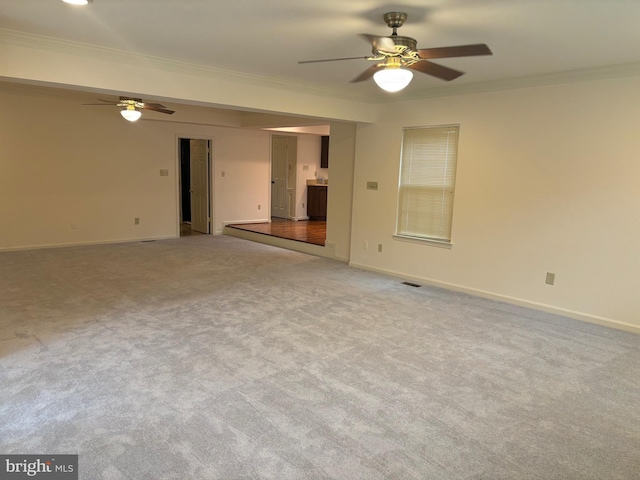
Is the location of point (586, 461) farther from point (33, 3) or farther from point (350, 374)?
point (33, 3)

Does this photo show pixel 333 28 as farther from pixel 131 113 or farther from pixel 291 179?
pixel 291 179

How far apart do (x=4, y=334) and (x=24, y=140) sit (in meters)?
4.54

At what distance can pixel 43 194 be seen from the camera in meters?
7.13

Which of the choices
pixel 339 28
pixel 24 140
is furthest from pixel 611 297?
pixel 24 140

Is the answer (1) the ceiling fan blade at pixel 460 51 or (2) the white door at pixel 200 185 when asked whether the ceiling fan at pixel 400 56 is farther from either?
(2) the white door at pixel 200 185

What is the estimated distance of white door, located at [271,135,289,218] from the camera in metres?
10.7

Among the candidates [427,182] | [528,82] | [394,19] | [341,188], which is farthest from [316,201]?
[394,19]

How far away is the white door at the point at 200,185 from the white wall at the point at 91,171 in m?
0.27

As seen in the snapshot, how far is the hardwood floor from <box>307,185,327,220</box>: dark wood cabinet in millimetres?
273

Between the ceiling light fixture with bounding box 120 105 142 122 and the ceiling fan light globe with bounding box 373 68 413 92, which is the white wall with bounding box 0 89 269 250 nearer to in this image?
the ceiling light fixture with bounding box 120 105 142 122

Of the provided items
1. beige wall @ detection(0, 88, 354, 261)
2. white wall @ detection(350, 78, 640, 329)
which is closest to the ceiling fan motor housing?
white wall @ detection(350, 78, 640, 329)

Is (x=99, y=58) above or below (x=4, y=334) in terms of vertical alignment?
above

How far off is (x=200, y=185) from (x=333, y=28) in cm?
699

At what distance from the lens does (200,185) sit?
9.50 meters
